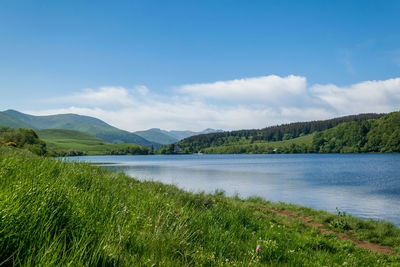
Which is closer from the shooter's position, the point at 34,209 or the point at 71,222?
the point at 34,209

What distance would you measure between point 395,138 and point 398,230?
223 m

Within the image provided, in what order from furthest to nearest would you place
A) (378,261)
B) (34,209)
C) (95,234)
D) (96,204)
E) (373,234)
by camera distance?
1. (373,234)
2. (378,261)
3. (96,204)
4. (95,234)
5. (34,209)

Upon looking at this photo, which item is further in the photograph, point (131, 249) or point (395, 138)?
point (395, 138)

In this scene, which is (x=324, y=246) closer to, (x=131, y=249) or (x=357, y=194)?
(x=131, y=249)

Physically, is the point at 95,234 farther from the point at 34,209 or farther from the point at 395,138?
the point at 395,138

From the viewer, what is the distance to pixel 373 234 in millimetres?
14461

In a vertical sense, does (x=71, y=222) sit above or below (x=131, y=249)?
above

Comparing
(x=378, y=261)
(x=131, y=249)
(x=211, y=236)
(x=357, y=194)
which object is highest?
(x=131, y=249)

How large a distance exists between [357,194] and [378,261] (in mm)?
35476

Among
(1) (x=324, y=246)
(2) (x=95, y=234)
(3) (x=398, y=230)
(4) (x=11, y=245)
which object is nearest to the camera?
(4) (x=11, y=245)

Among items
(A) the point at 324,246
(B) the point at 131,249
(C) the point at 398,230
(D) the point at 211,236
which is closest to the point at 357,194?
(C) the point at 398,230

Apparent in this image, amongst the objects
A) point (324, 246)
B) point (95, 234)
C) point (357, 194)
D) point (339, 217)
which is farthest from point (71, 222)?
point (357, 194)

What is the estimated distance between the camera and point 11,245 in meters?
2.41

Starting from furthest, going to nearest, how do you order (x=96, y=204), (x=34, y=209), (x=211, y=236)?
(x=211, y=236) → (x=96, y=204) → (x=34, y=209)
